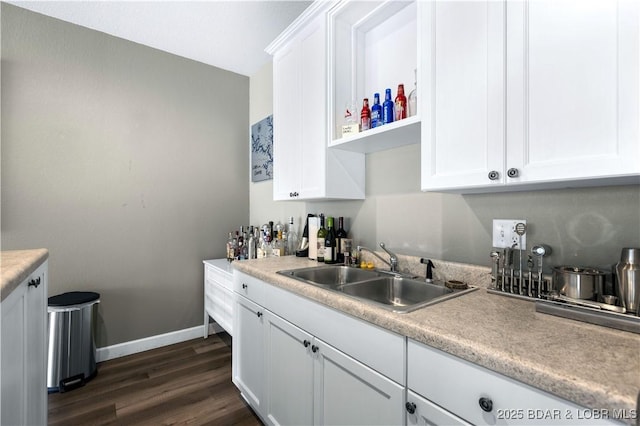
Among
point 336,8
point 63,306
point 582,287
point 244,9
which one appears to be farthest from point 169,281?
point 582,287

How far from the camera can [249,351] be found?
1773 millimetres

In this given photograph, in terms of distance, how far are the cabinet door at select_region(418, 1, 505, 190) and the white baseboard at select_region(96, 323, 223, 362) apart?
2.62 m

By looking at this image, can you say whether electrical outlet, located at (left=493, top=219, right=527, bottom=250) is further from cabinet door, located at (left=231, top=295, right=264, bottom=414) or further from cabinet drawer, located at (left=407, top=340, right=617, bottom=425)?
cabinet door, located at (left=231, top=295, right=264, bottom=414)

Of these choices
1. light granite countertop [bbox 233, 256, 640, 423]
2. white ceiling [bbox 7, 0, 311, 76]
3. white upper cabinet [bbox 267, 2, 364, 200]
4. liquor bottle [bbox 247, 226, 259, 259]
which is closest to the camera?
light granite countertop [bbox 233, 256, 640, 423]

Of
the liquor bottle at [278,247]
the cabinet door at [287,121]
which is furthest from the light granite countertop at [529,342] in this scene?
the liquor bottle at [278,247]

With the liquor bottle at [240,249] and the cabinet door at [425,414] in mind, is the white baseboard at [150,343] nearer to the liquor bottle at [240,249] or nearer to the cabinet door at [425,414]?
the liquor bottle at [240,249]

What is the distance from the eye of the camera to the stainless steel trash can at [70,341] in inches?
80.2

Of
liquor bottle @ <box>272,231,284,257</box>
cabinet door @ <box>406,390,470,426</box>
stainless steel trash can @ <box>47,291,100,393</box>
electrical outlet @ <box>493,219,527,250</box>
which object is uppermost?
electrical outlet @ <box>493,219,527,250</box>

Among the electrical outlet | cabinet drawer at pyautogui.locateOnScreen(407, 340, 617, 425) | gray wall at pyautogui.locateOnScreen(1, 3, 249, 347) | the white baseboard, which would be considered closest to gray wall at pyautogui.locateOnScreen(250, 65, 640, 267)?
the electrical outlet

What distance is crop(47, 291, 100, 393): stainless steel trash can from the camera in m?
2.04

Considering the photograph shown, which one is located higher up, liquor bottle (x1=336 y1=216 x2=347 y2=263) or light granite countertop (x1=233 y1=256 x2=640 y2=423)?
liquor bottle (x1=336 y1=216 x2=347 y2=263)

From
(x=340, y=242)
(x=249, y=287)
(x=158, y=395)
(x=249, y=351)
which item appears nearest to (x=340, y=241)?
(x=340, y=242)

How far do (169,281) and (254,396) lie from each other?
1.50 metres

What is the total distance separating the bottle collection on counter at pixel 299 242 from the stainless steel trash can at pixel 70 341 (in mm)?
1125
